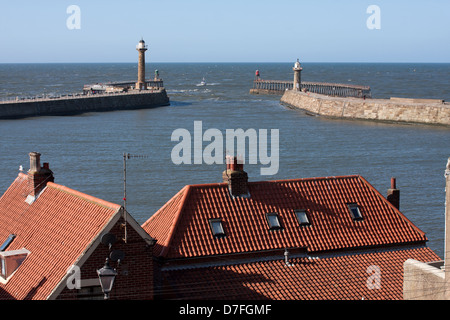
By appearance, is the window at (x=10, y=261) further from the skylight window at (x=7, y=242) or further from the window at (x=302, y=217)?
the window at (x=302, y=217)

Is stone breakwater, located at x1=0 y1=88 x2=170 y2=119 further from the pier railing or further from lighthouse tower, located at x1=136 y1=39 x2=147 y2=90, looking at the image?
the pier railing

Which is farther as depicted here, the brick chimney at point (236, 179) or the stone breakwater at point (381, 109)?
the stone breakwater at point (381, 109)

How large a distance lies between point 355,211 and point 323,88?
118m

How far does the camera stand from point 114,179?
47.0m

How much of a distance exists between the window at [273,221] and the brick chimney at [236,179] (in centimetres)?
85

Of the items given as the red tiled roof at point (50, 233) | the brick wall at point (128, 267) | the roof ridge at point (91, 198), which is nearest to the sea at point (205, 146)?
the roof ridge at point (91, 198)

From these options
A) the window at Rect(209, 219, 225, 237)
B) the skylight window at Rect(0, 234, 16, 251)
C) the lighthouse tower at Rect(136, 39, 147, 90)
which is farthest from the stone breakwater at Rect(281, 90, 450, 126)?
the skylight window at Rect(0, 234, 16, 251)

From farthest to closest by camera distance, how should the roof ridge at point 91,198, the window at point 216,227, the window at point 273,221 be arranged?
the window at point 273,221, the window at point 216,227, the roof ridge at point 91,198

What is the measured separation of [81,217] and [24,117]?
259ft

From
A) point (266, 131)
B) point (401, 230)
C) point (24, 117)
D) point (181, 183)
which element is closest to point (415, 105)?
point (266, 131)

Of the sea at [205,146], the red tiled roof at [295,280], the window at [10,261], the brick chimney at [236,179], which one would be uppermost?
the brick chimney at [236,179]

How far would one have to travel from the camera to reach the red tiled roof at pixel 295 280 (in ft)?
62.9

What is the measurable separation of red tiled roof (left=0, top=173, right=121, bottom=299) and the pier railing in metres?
93.3
